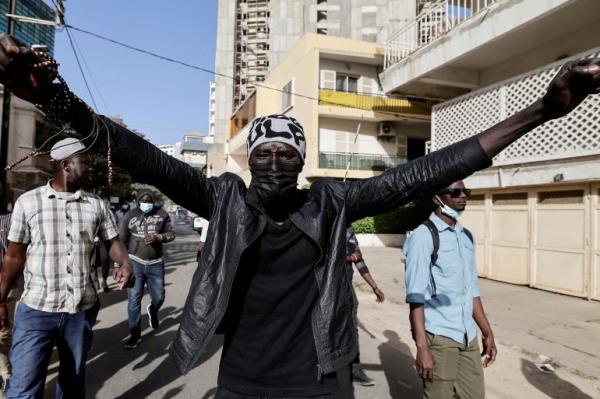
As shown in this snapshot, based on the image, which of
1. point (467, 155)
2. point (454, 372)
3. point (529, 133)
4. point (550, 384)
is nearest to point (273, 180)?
point (467, 155)

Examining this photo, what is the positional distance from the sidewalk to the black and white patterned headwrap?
10.1 feet

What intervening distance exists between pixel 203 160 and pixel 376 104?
7421 cm

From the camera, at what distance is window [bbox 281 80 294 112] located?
84.2 ft

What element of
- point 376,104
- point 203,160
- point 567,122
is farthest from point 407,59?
point 203,160

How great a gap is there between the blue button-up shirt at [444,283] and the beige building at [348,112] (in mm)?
19666

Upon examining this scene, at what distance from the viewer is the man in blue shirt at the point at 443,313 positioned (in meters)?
2.81

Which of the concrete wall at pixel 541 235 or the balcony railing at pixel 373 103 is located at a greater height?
the balcony railing at pixel 373 103

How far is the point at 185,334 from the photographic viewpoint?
5.81 feet

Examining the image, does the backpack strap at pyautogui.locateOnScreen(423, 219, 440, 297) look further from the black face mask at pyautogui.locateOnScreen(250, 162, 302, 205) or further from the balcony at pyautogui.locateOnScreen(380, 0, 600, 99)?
the balcony at pyautogui.locateOnScreen(380, 0, 600, 99)

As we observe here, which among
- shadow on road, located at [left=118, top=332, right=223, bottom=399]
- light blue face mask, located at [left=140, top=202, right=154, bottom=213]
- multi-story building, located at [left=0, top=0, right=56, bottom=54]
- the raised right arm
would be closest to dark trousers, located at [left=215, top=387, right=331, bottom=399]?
the raised right arm

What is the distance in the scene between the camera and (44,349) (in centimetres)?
283

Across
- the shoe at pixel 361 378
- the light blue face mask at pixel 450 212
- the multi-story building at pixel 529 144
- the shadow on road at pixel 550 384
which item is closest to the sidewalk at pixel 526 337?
the shadow on road at pixel 550 384

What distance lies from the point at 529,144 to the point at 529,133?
1.41 feet

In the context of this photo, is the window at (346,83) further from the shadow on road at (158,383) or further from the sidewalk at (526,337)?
the shadow on road at (158,383)
